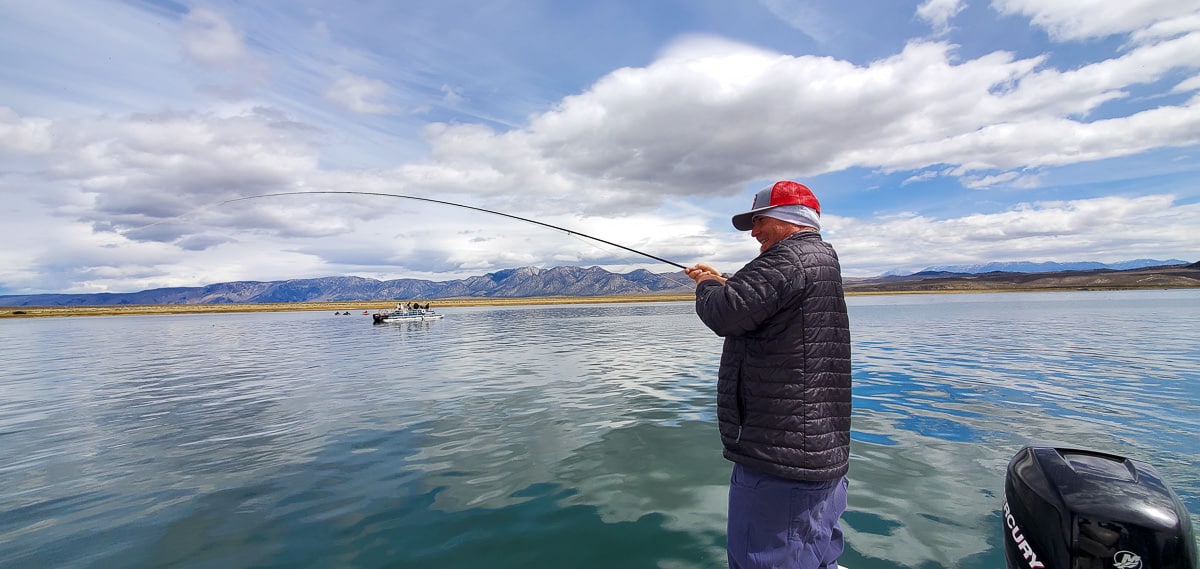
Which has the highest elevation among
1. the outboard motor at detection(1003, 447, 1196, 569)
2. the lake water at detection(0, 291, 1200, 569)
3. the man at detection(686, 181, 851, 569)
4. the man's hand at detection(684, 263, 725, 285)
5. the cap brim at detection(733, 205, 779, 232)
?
the cap brim at detection(733, 205, 779, 232)

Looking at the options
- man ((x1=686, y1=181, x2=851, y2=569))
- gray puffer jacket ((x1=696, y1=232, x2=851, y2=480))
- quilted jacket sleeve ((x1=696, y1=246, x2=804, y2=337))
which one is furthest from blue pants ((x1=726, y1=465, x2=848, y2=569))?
quilted jacket sleeve ((x1=696, y1=246, x2=804, y2=337))

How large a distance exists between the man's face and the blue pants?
66.0 inches

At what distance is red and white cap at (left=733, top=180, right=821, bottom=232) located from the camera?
374cm

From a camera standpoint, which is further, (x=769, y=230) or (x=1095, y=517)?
(x=769, y=230)

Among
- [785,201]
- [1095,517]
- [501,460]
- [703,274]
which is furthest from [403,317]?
[1095,517]

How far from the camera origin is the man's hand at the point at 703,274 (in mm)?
4084

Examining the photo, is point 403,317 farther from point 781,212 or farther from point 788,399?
point 788,399

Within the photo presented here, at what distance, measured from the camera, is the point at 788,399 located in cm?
343

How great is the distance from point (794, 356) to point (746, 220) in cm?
→ 113

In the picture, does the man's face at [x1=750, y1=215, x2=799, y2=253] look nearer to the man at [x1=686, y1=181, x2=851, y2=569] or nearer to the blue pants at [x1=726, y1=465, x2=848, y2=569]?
the man at [x1=686, y1=181, x2=851, y2=569]

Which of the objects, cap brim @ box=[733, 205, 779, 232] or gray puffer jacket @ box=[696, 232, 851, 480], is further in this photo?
cap brim @ box=[733, 205, 779, 232]

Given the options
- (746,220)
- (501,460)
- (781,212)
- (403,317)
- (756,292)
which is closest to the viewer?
(756,292)

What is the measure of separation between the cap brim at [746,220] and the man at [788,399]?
1.21 ft

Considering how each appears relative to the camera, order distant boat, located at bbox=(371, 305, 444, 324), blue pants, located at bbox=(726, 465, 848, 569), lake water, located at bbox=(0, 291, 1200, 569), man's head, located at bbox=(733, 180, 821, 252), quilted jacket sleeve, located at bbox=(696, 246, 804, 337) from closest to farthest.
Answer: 1. quilted jacket sleeve, located at bbox=(696, 246, 804, 337)
2. blue pants, located at bbox=(726, 465, 848, 569)
3. man's head, located at bbox=(733, 180, 821, 252)
4. lake water, located at bbox=(0, 291, 1200, 569)
5. distant boat, located at bbox=(371, 305, 444, 324)
